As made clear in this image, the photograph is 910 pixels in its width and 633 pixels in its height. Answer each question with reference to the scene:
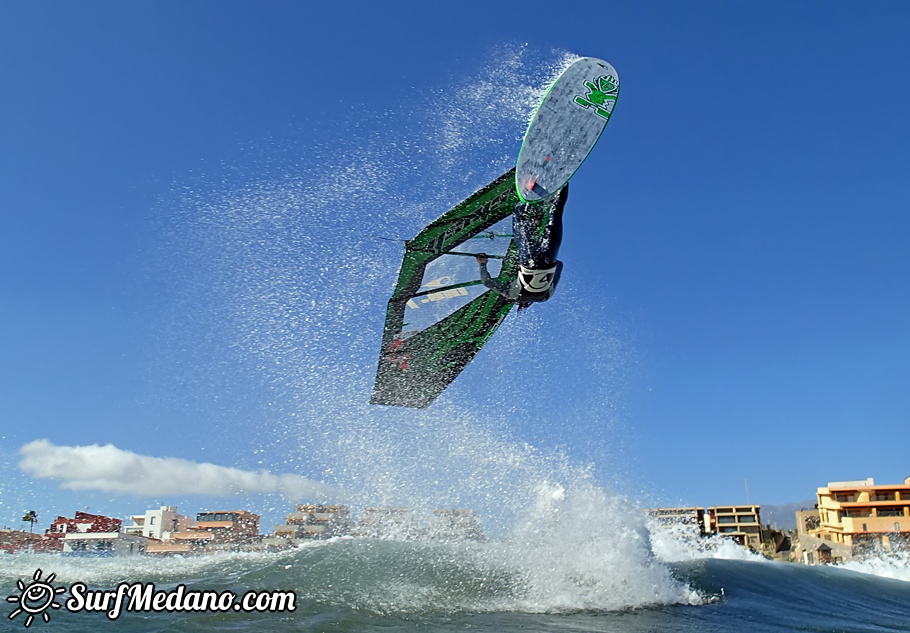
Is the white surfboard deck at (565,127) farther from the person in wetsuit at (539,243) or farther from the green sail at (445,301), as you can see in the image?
the green sail at (445,301)

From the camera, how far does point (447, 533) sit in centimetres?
1995

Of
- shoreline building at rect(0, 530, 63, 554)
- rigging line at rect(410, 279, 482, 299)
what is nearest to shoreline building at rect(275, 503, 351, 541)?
shoreline building at rect(0, 530, 63, 554)

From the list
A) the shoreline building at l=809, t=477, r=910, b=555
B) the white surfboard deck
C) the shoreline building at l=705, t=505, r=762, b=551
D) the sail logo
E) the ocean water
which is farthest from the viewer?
the shoreline building at l=705, t=505, r=762, b=551

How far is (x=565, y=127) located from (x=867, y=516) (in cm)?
5562

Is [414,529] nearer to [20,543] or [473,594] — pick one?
[473,594]

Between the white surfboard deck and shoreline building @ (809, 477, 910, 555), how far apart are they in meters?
53.2

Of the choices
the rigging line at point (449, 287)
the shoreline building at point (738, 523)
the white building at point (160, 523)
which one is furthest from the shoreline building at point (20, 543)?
the shoreline building at point (738, 523)

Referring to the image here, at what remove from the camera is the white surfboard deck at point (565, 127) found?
8.63 meters

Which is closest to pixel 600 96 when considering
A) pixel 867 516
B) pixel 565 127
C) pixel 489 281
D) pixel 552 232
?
pixel 565 127

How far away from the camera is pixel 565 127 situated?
8.80 metres

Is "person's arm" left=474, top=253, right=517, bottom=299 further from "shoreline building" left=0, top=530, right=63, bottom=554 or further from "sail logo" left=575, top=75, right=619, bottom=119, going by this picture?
"shoreline building" left=0, top=530, right=63, bottom=554

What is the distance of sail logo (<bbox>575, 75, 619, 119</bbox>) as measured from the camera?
8.89m

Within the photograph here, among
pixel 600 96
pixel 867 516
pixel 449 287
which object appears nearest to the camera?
pixel 600 96

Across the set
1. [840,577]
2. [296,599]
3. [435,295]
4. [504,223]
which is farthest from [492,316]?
[840,577]
